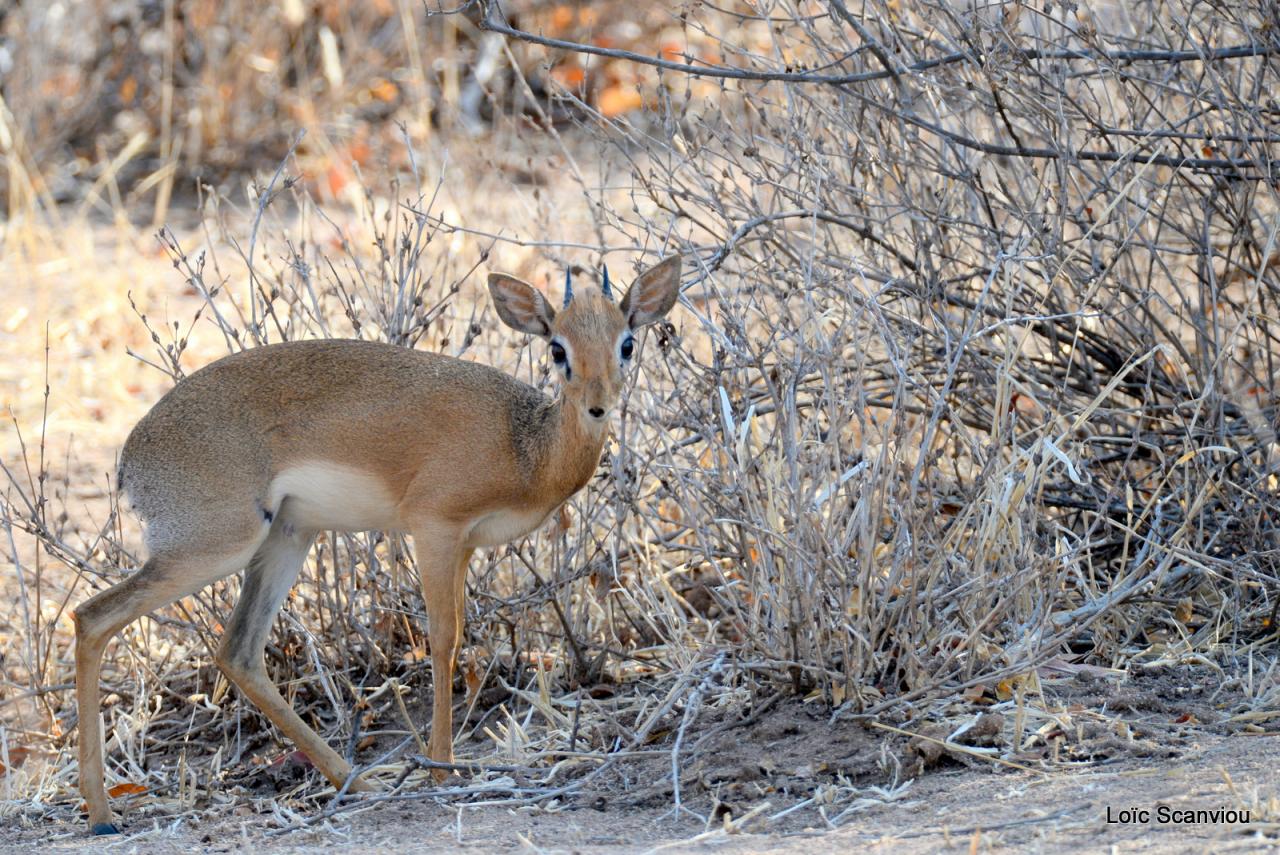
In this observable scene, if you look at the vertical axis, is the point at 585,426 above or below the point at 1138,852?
above

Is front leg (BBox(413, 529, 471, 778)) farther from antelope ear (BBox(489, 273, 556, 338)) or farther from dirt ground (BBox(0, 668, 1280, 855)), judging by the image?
antelope ear (BBox(489, 273, 556, 338))

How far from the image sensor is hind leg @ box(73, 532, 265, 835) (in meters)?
4.71

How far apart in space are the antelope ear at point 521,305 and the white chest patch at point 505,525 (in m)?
0.55

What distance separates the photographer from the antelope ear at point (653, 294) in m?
4.66

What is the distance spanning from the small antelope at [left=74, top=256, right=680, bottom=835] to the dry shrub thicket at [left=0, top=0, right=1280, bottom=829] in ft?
1.00

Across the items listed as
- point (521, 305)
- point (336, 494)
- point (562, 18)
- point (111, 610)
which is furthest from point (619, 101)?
point (111, 610)

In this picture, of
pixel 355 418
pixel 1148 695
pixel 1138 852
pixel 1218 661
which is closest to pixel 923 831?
pixel 1138 852

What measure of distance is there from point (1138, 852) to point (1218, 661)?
176 cm

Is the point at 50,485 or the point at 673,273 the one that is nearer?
the point at 673,273

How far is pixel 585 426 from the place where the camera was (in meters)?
4.70

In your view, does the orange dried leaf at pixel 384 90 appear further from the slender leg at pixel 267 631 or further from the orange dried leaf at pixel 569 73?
the slender leg at pixel 267 631

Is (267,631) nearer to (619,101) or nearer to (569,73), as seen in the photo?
(619,101)

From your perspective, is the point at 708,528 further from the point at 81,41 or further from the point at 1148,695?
the point at 81,41

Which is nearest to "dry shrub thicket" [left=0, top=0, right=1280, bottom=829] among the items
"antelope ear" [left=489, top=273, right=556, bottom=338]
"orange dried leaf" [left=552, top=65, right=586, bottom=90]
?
"antelope ear" [left=489, top=273, right=556, bottom=338]
